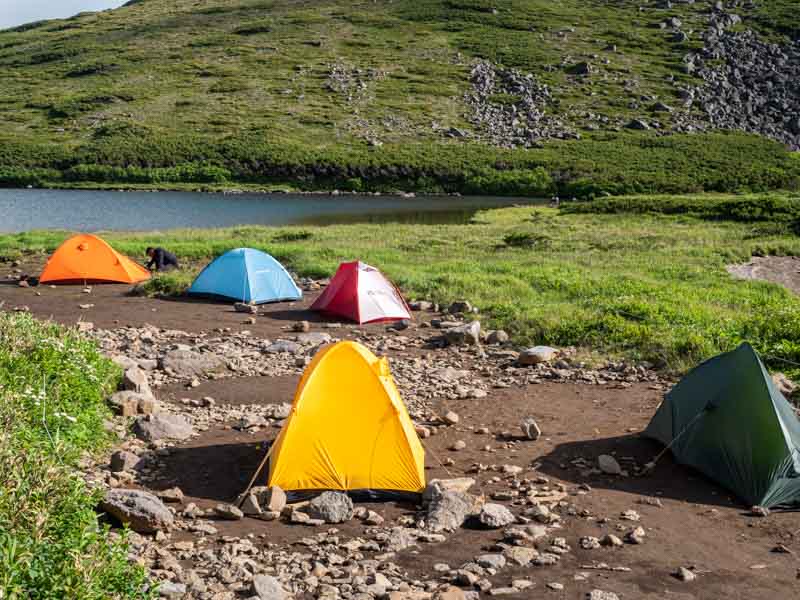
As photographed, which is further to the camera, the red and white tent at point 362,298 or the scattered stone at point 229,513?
the red and white tent at point 362,298

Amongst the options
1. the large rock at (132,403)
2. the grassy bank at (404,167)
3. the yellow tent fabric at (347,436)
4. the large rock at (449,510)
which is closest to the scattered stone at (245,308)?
the large rock at (132,403)

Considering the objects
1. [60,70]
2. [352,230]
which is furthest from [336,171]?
[60,70]

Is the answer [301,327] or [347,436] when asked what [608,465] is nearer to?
[347,436]

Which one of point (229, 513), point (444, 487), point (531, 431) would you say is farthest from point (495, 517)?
point (531, 431)

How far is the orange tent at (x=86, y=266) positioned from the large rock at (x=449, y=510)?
16.7 metres

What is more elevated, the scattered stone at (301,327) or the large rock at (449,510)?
the scattered stone at (301,327)

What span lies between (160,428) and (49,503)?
4.47 meters

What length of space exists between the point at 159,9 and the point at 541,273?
6552 inches

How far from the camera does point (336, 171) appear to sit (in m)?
87.4

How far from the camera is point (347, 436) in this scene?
923cm

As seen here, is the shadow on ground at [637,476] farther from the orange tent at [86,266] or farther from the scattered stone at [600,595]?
the orange tent at [86,266]

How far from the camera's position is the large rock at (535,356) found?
1438 cm

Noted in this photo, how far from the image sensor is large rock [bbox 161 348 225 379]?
44.2ft

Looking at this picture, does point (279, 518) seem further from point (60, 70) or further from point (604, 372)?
point (60, 70)
